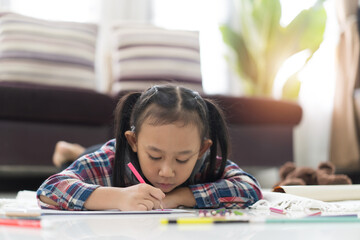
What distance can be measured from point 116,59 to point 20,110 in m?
0.79

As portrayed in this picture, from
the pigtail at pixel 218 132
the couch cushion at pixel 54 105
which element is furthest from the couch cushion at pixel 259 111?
the pigtail at pixel 218 132

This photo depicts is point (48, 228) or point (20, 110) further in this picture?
point (20, 110)

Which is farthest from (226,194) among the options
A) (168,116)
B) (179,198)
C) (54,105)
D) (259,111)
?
(259,111)

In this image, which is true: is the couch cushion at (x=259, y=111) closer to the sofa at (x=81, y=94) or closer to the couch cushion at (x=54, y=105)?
the sofa at (x=81, y=94)

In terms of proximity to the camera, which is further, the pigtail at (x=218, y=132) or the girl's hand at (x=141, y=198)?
the pigtail at (x=218, y=132)

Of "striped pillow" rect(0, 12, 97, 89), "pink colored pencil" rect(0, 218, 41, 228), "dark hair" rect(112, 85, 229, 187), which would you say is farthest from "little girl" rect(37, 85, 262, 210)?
"striped pillow" rect(0, 12, 97, 89)

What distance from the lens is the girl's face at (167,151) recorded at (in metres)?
1.02

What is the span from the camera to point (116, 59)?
112 inches

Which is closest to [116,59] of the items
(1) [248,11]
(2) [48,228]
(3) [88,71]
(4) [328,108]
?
(3) [88,71]

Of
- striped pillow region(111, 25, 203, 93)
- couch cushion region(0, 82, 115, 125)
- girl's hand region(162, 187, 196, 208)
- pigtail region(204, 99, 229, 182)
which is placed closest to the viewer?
girl's hand region(162, 187, 196, 208)

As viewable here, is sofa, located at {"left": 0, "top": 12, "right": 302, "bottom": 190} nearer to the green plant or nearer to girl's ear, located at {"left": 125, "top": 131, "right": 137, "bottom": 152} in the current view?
the green plant

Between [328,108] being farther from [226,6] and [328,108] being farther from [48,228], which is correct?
[48,228]

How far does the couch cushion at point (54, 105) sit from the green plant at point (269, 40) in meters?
1.36

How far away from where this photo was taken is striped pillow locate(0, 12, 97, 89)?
8.33 feet
